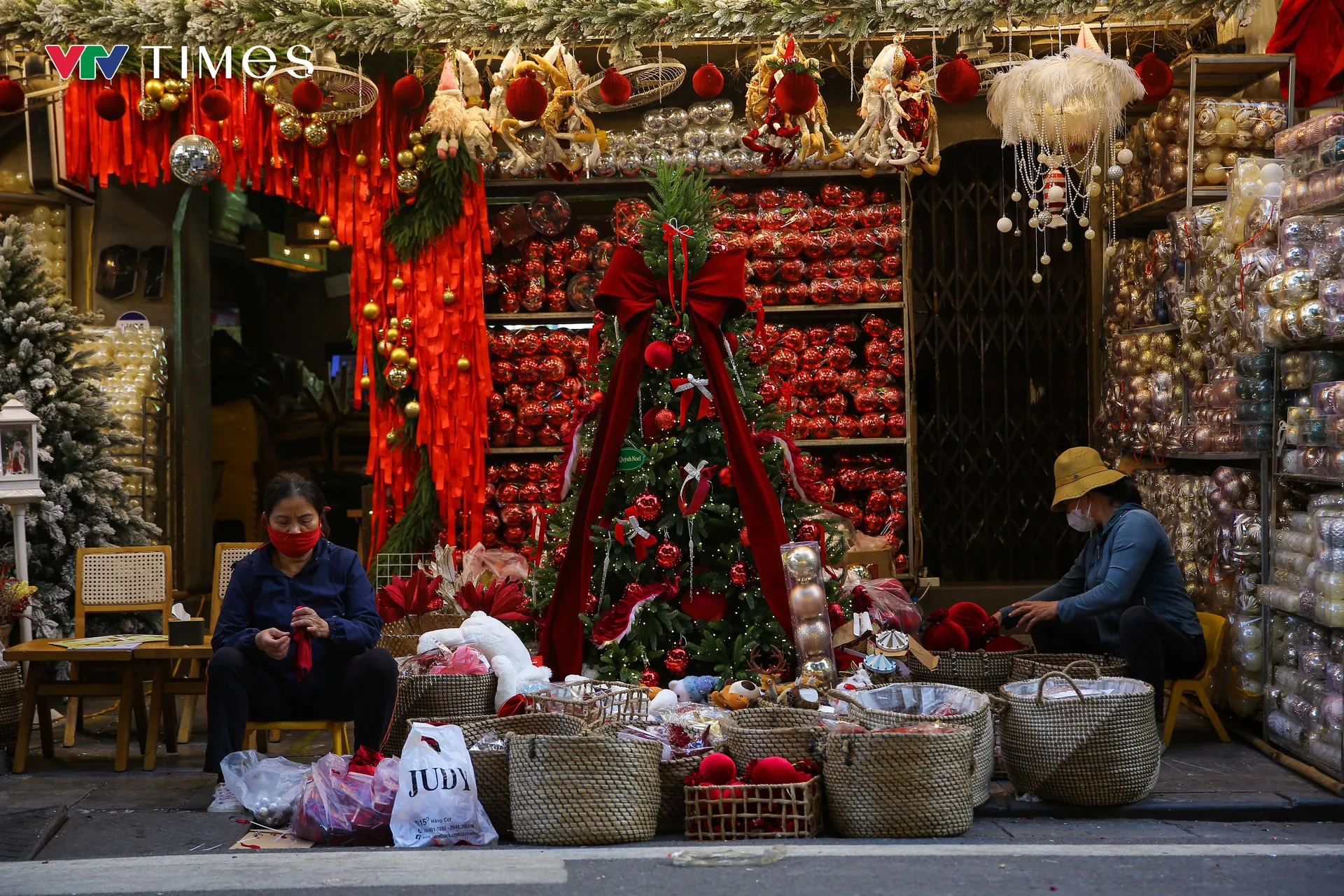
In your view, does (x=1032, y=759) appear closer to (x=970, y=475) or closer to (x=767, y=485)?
(x=767, y=485)

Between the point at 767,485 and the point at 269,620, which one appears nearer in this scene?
the point at 269,620

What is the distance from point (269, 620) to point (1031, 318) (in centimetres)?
453

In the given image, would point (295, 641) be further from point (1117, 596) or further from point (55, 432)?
point (1117, 596)

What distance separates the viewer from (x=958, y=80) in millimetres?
4812

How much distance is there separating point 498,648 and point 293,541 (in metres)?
0.74

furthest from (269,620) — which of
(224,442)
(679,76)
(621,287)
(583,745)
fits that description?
(224,442)

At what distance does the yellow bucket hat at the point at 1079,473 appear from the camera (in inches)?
186

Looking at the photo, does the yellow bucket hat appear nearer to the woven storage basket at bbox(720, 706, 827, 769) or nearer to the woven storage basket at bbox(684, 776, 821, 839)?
the woven storage basket at bbox(720, 706, 827, 769)

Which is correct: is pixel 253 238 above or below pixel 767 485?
above

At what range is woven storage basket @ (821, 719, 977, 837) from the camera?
3500 mm

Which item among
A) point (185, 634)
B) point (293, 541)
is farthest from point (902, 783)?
point (185, 634)

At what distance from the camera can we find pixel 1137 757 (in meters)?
3.80

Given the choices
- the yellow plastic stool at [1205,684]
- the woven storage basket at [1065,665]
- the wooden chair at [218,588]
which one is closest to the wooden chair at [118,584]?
the wooden chair at [218,588]

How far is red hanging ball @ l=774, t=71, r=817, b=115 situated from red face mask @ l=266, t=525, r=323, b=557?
2.26 metres
